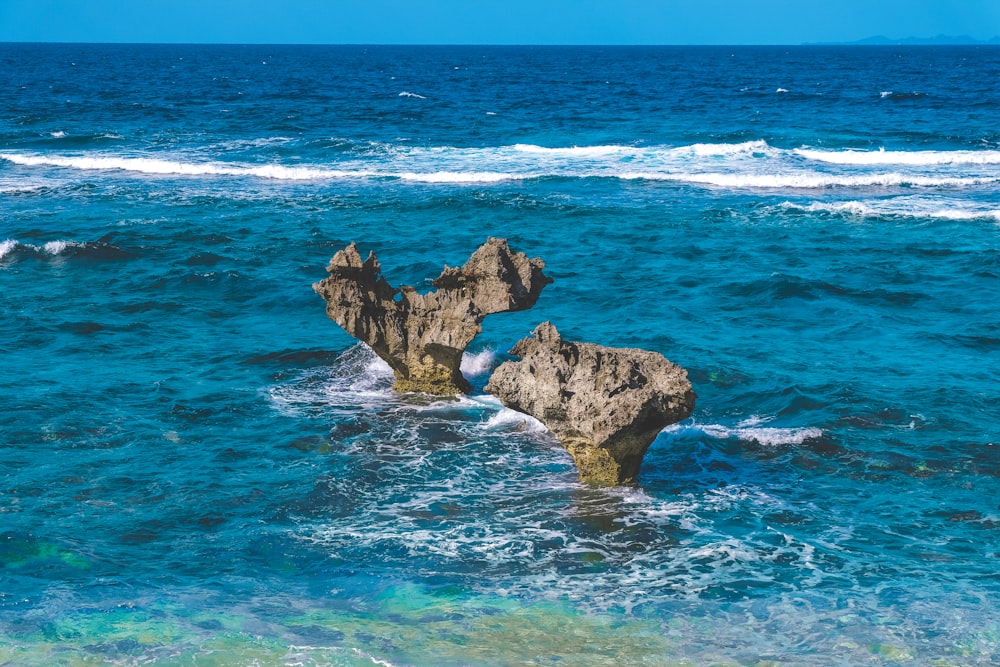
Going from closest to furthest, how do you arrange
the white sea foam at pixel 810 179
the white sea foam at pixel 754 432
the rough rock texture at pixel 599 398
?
the rough rock texture at pixel 599 398, the white sea foam at pixel 754 432, the white sea foam at pixel 810 179

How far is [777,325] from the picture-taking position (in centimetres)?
1906

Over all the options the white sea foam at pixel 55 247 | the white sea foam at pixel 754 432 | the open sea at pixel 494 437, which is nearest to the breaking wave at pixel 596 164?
the open sea at pixel 494 437

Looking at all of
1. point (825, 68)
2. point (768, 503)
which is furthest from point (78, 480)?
point (825, 68)

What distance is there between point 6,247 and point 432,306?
42.7 ft

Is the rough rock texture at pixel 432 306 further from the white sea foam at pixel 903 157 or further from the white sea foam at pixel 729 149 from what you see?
the white sea foam at pixel 903 157

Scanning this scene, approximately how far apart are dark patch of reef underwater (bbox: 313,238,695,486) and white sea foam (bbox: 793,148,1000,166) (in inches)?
1070

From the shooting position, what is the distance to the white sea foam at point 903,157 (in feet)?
126

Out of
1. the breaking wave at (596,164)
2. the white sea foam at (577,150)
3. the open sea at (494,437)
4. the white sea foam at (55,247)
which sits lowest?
the open sea at (494,437)

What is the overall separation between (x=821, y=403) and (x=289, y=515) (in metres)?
7.66

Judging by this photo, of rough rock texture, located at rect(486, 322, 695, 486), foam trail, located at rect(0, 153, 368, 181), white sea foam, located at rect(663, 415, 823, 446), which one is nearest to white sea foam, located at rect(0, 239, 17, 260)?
foam trail, located at rect(0, 153, 368, 181)

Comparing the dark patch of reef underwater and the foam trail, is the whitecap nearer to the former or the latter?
the dark patch of reef underwater

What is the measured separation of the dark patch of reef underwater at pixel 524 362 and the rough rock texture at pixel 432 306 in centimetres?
1

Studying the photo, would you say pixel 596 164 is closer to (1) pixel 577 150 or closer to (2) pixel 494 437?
(1) pixel 577 150

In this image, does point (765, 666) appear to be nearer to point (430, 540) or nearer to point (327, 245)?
point (430, 540)
